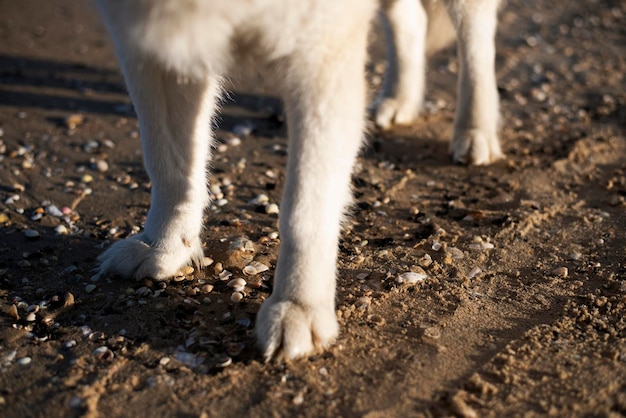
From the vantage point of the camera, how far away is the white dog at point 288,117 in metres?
2.26

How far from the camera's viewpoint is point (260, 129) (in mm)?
4680

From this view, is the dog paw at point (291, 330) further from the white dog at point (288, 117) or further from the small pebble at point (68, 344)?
the small pebble at point (68, 344)

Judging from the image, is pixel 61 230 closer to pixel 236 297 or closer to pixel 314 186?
pixel 236 297

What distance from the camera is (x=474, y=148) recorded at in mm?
4152

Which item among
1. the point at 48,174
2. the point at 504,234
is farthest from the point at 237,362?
the point at 48,174

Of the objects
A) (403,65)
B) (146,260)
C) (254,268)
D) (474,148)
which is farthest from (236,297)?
(403,65)

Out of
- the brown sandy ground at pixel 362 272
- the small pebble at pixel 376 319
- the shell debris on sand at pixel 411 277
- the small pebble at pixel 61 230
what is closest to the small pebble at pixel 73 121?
the brown sandy ground at pixel 362 272

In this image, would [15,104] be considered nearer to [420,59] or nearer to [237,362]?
[420,59]

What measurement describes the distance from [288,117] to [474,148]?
1919 mm

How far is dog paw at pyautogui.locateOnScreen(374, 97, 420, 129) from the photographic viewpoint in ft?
15.3

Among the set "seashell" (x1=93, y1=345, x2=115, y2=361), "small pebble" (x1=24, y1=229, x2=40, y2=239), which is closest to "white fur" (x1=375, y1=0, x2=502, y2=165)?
"small pebble" (x1=24, y1=229, x2=40, y2=239)

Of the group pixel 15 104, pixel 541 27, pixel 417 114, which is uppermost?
pixel 541 27

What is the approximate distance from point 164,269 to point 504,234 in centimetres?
154

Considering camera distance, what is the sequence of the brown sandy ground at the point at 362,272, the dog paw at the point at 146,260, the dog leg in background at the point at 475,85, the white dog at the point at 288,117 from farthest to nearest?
1. the dog leg in background at the point at 475,85
2. the dog paw at the point at 146,260
3. the brown sandy ground at the point at 362,272
4. the white dog at the point at 288,117
